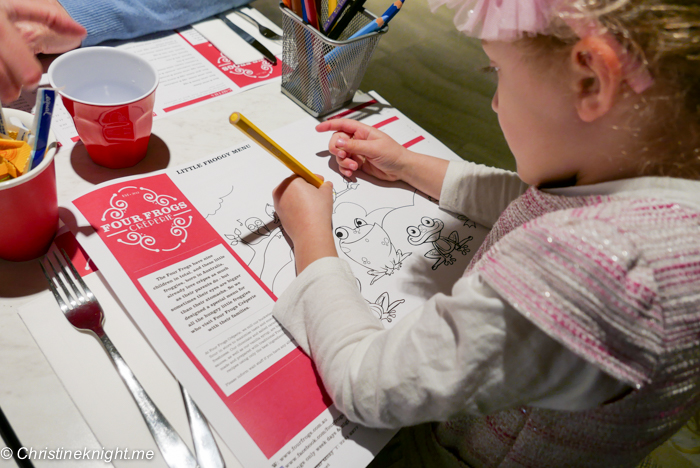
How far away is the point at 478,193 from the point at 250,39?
49 cm

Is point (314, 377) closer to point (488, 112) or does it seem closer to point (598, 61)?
point (598, 61)

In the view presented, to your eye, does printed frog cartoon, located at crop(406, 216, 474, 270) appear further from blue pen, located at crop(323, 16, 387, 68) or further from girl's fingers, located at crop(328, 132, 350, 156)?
blue pen, located at crop(323, 16, 387, 68)

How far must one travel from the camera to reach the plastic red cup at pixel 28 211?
341 millimetres

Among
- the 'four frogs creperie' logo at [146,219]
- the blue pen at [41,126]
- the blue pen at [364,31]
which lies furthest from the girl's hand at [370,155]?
the blue pen at [41,126]

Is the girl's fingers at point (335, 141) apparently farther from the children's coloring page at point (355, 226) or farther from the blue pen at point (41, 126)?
the blue pen at point (41, 126)

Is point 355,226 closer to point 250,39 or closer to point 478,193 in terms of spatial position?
point 478,193

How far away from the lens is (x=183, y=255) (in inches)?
17.2

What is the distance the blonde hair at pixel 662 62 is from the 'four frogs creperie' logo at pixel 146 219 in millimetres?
396

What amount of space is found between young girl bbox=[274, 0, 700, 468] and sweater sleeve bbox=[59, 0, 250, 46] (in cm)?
51

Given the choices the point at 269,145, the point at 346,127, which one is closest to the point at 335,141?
the point at 346,127

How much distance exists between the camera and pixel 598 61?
0.99 ft

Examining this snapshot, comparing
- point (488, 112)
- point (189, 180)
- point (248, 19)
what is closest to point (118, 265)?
point (189, 180)

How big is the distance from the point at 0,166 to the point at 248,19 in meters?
0.58

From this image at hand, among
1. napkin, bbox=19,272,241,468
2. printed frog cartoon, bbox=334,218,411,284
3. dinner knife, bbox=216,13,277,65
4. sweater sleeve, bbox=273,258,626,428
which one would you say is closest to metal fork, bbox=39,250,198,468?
napkin, bbox=19,272,241,468
